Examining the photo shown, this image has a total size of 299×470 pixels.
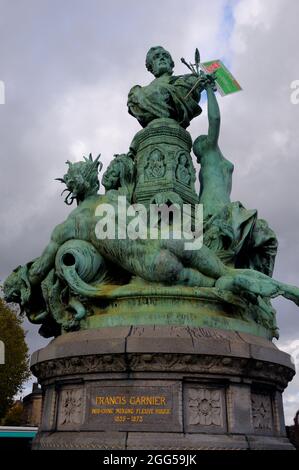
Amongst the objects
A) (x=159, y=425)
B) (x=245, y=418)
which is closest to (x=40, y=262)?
(x=159, y=425)

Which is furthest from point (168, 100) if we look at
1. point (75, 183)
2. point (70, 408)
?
point (70, 408)

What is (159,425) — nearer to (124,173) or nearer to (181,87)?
(124,173)

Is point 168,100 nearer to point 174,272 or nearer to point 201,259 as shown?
point 201,259

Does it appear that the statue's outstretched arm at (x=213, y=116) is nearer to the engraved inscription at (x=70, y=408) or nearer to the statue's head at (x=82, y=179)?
the statue's head at (x=82, y=179)

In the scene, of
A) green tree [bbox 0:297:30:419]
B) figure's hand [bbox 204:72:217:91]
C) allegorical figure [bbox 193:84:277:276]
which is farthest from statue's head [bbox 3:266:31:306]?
green tree [bbox 0:297:30:419]

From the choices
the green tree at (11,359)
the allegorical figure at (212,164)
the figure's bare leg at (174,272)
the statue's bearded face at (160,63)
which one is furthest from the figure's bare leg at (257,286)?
the green tree at (11,359)

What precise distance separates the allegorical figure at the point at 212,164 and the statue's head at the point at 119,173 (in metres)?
1.74

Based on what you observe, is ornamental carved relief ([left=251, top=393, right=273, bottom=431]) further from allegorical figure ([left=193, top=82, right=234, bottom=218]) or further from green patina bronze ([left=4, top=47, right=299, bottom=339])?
allegorical figure ([left=193, top=82, right=234, bottom=218])

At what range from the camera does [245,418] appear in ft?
26.7

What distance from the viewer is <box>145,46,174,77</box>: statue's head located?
14039 millimetres

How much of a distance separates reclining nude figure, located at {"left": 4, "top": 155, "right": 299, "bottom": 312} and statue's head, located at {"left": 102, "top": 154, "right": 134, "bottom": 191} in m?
0.40

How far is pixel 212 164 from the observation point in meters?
12.8

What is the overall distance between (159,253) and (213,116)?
15.7 feet
